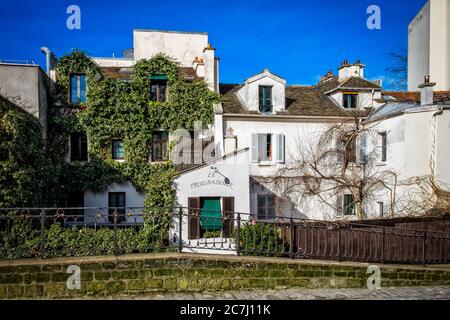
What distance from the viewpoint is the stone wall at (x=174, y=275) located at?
7445 mm

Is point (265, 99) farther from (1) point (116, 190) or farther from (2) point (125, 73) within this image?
(1) point (116, 190)

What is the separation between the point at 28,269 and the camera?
7434mm

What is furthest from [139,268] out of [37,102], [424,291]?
[37,102]

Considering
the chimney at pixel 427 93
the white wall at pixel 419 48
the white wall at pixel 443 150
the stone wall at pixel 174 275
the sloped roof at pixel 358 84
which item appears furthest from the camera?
the white wall at pixel 419 48

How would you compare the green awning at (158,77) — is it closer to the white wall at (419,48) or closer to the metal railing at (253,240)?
the metal railing at (253,240)

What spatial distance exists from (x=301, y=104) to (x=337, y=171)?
15.1ft

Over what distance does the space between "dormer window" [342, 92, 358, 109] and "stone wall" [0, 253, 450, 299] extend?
587 inches

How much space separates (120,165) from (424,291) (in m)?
15.0

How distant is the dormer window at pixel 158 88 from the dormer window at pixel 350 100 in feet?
36.2

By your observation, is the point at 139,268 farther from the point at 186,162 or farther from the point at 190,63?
the point at 190,63

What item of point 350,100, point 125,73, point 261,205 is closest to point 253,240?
point 261,205

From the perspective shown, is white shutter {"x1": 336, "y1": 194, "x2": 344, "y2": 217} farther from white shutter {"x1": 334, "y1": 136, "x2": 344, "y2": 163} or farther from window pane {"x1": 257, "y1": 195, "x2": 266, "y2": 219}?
window pane {"x1": 257, "y1": 195, "x2": 266, "y2": 219}

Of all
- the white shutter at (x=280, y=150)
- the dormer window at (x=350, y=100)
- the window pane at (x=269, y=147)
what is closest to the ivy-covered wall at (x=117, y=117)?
the window pane at (x=269, y=147)

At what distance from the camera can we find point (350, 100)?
73.8ft
